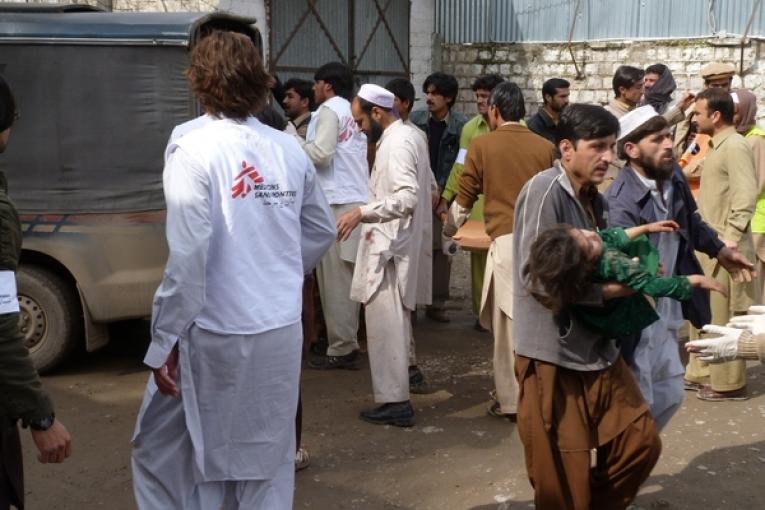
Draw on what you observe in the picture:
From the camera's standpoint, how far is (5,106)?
2979mm

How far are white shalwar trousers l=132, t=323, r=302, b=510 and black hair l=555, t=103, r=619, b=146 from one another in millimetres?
1399

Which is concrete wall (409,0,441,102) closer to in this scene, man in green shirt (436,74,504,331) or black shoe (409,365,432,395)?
man in green shirt (436,74,504,331)

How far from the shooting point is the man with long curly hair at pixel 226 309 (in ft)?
10.6

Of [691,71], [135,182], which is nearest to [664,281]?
[135,182]

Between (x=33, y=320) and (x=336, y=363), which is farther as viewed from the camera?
(x=336, y=363)

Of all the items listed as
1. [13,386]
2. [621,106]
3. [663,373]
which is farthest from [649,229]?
[621,106]

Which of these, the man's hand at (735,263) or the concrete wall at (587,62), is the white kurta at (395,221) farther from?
A: the concrete wall at (587,62)

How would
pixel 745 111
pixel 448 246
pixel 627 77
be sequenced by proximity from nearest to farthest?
1. pixel 745 111
2. pixel 627 77
3. pixel 448 246

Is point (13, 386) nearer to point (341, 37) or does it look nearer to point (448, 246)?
point (448, 246)

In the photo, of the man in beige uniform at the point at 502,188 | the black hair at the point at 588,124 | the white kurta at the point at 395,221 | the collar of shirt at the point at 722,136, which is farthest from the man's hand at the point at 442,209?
the black hair at the point at 588,124

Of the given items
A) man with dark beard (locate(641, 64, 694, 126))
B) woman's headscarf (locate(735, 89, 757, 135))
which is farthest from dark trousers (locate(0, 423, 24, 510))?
man with dark beard (locate(641, 64, 694, 126))

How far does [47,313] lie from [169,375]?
3.69m

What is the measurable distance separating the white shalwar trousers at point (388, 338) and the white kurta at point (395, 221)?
0.04 metres

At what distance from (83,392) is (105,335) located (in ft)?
1.43
